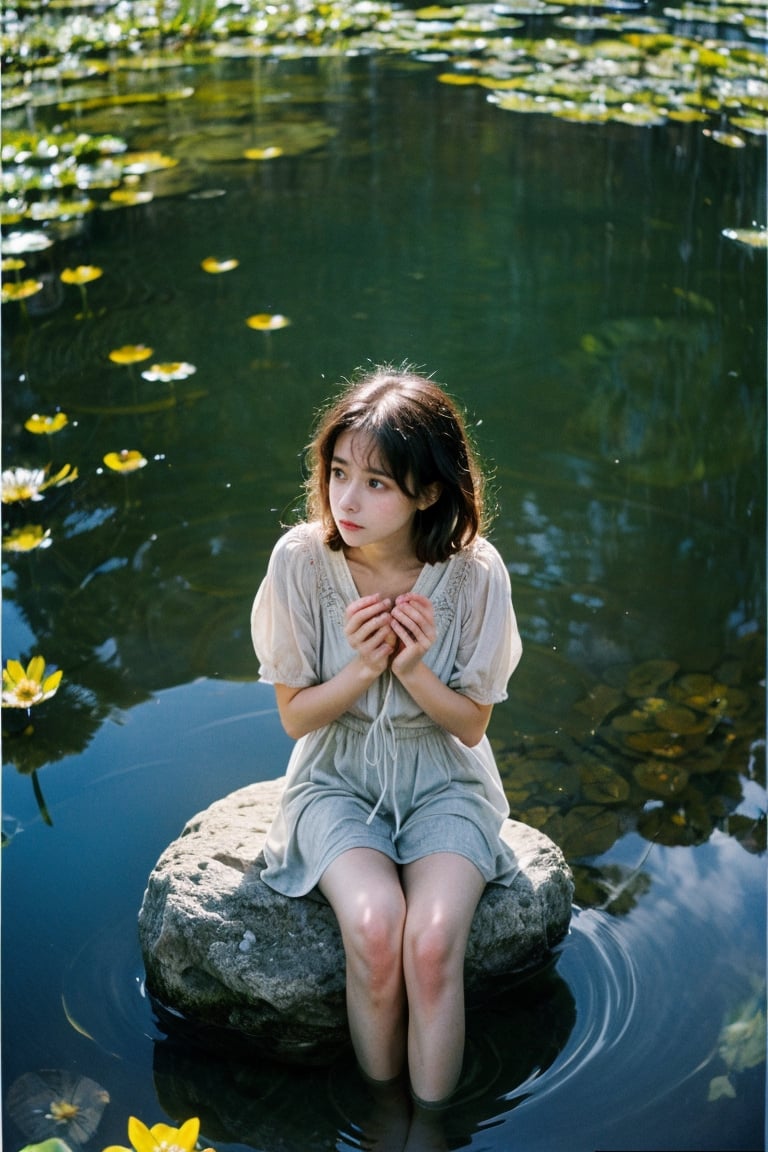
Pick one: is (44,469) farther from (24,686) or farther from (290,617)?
(290,617)

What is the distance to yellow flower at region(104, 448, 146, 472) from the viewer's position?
3791mm

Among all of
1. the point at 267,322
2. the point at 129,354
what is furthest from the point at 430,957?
the point at 267,322

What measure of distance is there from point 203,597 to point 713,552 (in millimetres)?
1264

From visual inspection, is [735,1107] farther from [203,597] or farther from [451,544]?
[203,597]

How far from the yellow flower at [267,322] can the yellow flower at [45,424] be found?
858 mm

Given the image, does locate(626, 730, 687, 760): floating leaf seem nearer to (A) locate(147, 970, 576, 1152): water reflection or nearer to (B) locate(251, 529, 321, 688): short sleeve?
(A) locate(147, 970, 576, 1152): water reflection

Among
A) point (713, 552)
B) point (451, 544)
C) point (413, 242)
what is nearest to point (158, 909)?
point (451, 544)

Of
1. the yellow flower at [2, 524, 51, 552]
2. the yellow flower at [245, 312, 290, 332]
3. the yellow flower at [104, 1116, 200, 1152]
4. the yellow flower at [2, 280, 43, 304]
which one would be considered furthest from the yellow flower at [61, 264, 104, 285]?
the yellow flower at [104, 1116, 200, 1152]

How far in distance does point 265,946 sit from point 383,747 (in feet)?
1.13

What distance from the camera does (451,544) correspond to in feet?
7.13

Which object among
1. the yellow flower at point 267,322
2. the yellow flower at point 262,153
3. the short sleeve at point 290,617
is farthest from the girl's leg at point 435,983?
the yellow flower at point 262,153

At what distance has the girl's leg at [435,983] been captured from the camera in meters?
1.93

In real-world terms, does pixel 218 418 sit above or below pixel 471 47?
below

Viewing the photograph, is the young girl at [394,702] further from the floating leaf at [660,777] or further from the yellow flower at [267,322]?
the yellow flower at [267,322]
